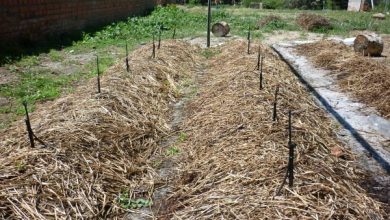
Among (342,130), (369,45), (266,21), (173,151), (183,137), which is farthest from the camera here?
(266,21)

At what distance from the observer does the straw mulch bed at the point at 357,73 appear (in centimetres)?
614

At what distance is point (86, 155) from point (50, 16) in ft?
26.3

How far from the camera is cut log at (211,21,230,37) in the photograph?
41.8ft

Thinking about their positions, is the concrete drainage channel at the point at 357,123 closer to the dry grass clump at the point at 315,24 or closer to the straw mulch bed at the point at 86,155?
the straw mulch bed at the point at 86,155

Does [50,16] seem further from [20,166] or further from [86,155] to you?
[20,166]

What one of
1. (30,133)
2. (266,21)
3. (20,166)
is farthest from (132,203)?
(266,21)

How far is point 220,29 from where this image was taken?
42.0ft

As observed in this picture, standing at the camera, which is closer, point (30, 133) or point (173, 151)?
point (30, 133)

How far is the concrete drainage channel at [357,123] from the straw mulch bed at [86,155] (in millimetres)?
2194

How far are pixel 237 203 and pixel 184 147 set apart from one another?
1619mm

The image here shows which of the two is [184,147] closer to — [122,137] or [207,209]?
[122,137]

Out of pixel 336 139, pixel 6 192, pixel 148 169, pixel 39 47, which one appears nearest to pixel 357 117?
pixel 336 139

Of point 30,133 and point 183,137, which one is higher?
point 30,133

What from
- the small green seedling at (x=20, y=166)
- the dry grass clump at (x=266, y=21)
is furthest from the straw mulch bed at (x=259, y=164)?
the dry grass clump at (x=266, y=21)
